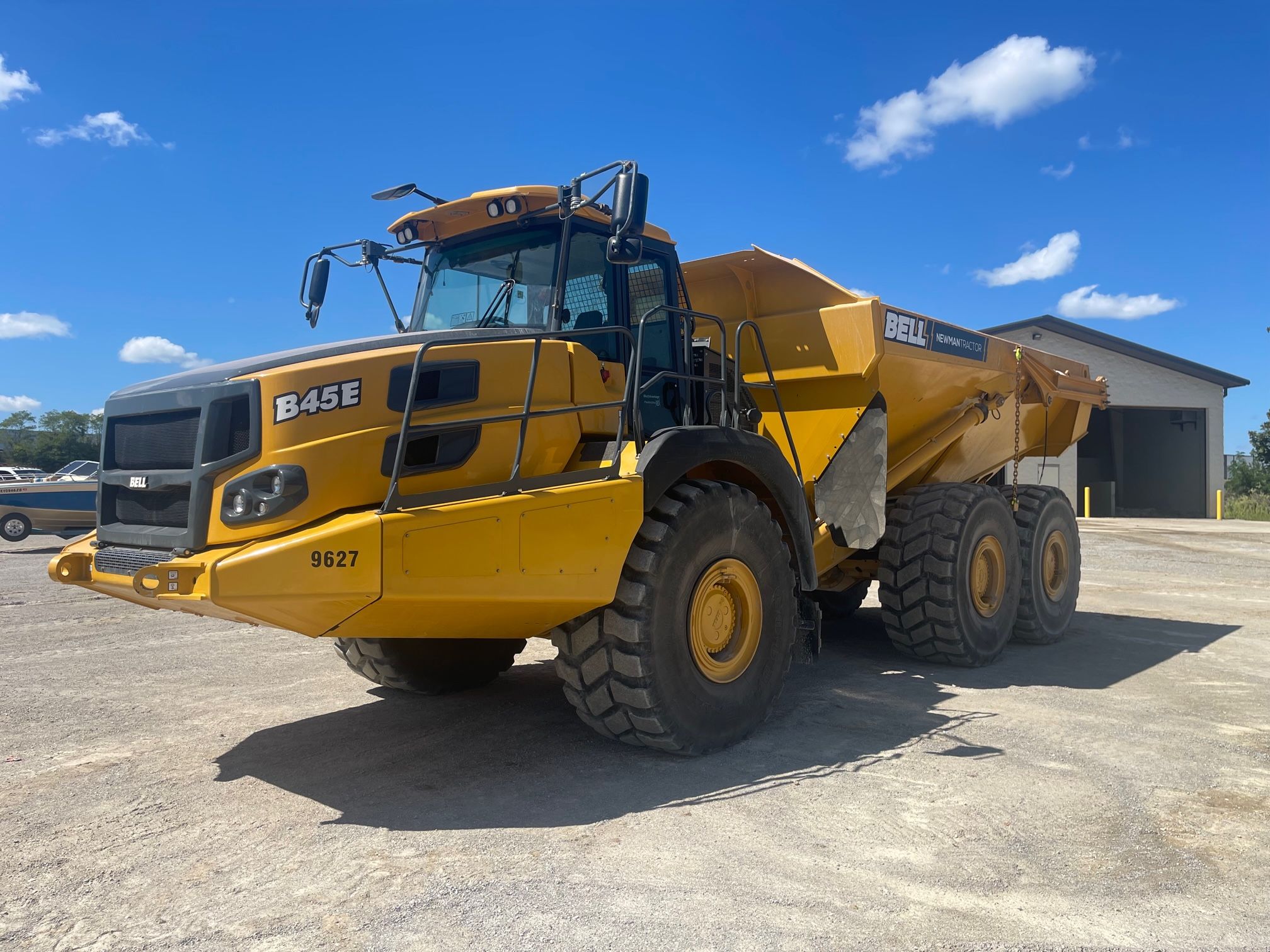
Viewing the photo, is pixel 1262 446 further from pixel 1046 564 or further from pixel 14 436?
pixel 14 436

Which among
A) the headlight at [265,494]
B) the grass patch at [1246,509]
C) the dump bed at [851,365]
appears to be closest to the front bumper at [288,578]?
the headlight at [265,494]

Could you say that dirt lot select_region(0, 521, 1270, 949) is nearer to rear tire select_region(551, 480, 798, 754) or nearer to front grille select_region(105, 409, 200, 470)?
rear tire select_region(551, 480, 798, 754)

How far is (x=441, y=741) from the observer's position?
4965 mm

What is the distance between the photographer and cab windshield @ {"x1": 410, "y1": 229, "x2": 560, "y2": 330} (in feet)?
16.4

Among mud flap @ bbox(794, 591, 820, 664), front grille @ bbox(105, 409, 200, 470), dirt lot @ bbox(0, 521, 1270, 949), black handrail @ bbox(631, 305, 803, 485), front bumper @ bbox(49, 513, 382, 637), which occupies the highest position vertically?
black handrail @ bbox(631, 305, 803, 485)

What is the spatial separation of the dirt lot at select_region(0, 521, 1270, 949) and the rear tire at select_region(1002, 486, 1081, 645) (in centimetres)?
98

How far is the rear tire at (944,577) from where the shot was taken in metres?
6.67

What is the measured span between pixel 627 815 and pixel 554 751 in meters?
0.99

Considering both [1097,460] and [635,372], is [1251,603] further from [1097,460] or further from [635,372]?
[1097,460]

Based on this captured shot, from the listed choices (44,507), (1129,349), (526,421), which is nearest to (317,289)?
(526,421)

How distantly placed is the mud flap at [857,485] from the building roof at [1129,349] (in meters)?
27.5

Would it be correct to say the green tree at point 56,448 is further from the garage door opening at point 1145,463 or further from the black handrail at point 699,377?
the black handrail at point 699,377

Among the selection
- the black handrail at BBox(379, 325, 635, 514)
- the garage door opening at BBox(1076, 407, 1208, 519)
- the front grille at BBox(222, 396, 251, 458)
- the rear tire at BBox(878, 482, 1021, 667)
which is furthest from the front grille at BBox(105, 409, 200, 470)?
the garage door opening at BBox(1076, 407, 1208, 519)

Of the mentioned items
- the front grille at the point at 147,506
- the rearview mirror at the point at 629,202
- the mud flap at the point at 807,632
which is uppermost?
the rearview mirror at the point at 629,202
